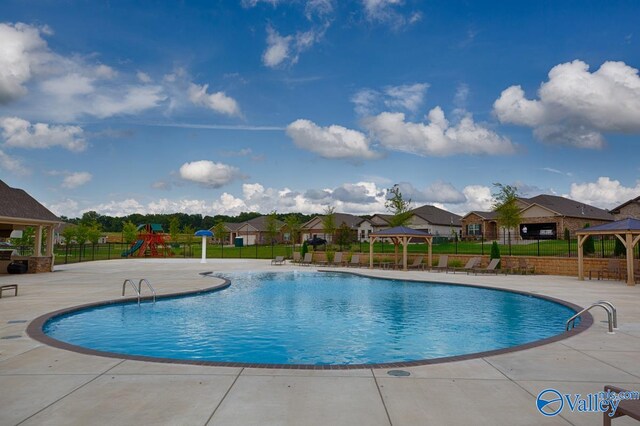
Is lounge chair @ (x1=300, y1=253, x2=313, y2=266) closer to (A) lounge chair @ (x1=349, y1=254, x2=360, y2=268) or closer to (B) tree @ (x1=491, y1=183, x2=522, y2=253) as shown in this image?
(A) lounge chair @ (x1=349, y1=254, x2=360, y2=268)

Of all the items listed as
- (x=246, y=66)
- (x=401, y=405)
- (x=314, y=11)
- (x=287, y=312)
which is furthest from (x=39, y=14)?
(x=401, y=405)

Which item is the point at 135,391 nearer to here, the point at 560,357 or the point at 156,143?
the point at 560,357

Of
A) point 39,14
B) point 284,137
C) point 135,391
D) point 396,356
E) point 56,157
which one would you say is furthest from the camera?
point 284,137

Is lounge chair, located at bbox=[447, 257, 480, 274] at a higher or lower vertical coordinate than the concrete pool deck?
higher

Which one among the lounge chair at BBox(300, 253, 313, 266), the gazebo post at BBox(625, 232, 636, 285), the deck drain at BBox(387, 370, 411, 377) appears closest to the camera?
the deck drain at BBox(387, 370, 411, 377)

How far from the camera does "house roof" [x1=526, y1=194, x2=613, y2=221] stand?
1690 inches

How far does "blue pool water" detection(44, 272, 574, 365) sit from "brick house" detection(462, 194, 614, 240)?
30.0 m

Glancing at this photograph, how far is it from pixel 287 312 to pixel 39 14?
15.8 meters

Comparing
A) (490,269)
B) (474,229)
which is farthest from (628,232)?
(474,229)

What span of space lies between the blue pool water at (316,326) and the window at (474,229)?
36315mm

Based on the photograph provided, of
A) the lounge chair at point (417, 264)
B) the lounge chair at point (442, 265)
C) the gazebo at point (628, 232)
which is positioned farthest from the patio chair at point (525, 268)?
the lounge chair at point (417, 264)

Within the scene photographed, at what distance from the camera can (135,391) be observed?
4.75m

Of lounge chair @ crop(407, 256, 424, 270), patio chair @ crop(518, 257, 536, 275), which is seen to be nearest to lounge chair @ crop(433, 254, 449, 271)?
lounge chair @ crop(407, 256, 424, 270)

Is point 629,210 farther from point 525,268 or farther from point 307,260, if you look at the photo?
point 307,260
